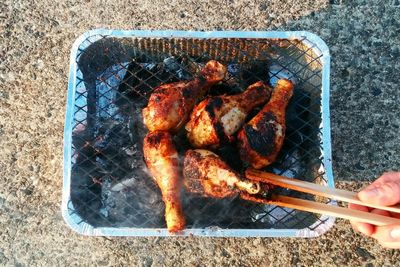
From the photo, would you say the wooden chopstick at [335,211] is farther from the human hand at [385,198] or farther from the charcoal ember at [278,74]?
the charcoal ember at [278,74]

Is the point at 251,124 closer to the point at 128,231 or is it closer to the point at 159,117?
the point at 159,117

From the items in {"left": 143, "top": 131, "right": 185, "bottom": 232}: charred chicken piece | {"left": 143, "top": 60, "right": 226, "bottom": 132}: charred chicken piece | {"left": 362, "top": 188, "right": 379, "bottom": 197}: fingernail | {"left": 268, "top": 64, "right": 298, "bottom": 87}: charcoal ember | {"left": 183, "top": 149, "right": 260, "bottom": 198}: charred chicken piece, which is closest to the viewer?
{"left": 362, "top": 188, "right": 379, "bottom": 197}: fingernail

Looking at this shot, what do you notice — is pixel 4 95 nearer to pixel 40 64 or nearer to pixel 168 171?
pixel 40 64

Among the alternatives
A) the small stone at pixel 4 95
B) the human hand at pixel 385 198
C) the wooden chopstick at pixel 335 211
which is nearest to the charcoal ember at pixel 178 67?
the wooden chopstick at pixel 335 211

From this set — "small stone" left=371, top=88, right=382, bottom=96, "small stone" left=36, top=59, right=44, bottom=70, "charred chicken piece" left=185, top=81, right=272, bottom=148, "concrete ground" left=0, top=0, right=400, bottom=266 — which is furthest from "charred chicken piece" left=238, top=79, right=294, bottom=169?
"small stone" left=36, top=59, right=44, bottom=70

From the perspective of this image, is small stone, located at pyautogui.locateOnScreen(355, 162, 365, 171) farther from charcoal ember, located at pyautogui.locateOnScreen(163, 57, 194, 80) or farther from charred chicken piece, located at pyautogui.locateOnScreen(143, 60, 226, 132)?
charcoal ember, located at pyautogui.locateOnScreen(163, 57, 194, 80)

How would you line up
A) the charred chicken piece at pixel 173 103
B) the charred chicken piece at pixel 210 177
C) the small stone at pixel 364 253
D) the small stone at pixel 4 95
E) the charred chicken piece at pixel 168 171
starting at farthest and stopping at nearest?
the small stone at pixel 4 95 → the small stone at pixel 364 253 → the charred chicken piece at pixel 173 103 → the charred chicken piece at pixel 168 171 → the charred chicken piece at pixel 210 177
